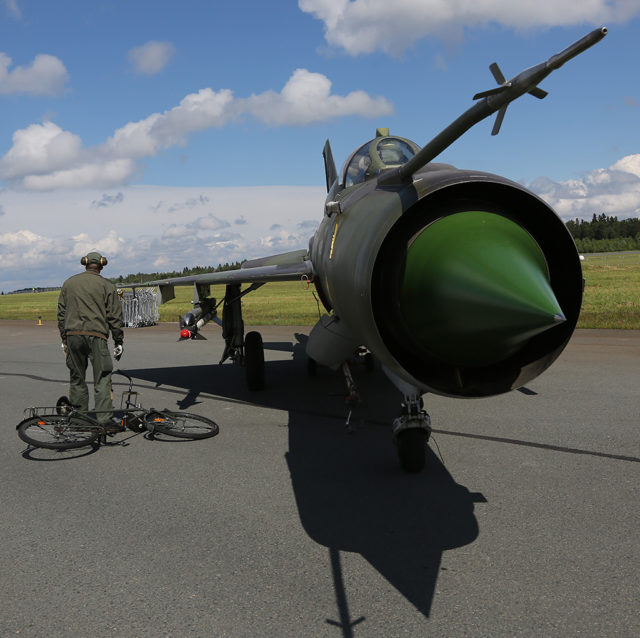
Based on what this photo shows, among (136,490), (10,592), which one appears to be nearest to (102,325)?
(136,490)

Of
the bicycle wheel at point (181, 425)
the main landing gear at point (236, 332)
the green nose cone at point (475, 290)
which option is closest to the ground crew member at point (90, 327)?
the bicycle wheel at point (181, 425)

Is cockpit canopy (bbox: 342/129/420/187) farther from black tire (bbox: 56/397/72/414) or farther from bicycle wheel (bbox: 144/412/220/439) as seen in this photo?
black tire (bbox: 56/397/72/414)

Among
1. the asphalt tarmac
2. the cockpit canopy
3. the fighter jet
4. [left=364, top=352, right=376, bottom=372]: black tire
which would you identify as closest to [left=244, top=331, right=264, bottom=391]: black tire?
the asphalt tarmac

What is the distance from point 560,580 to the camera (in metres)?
3.23

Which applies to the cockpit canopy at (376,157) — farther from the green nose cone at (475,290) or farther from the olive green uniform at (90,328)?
the olive green uniform at (90,328)

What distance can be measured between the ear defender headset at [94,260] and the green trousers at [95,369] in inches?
34.7

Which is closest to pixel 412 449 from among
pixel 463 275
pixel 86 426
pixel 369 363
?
pixel 463 275

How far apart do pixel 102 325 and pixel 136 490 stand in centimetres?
231

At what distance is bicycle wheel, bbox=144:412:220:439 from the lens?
6488 mm

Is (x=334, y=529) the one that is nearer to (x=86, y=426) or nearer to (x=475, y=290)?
(x=475, y=290)

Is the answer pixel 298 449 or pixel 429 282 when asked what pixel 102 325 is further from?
pixel 429 282

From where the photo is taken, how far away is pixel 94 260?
674 cm

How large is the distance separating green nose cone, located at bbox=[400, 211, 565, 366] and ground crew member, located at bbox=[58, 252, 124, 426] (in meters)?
4.45

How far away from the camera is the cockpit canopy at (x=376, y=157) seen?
5309mm
